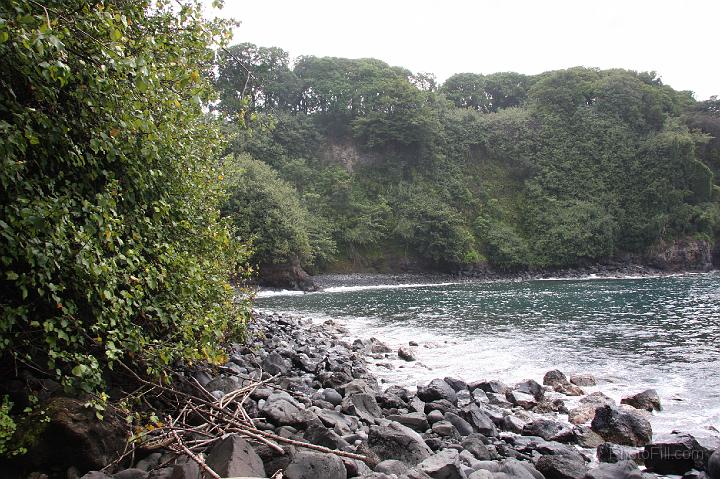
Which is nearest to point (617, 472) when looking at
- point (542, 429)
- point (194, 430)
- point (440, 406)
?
point (542, 429)

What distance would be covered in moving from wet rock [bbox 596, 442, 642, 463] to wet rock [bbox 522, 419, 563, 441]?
865 mm

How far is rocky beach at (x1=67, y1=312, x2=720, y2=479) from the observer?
4391 mm

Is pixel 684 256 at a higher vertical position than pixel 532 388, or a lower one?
higher

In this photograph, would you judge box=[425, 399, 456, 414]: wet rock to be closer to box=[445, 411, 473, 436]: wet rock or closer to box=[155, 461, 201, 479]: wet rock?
box=[445, 411, 473, 436]: wet rock

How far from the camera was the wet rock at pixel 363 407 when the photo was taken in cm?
721

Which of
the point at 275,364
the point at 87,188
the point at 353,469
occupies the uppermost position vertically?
the point at 87,188

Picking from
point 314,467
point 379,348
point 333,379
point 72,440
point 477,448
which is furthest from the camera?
point 379,348

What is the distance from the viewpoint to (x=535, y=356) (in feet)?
45.7

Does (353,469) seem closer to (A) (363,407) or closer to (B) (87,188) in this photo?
(A) (363,407)

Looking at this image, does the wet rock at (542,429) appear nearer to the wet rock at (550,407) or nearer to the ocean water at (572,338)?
the wet rock at (550,407)

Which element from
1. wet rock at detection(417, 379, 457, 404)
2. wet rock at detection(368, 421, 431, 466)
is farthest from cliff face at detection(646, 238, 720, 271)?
wet rock at detection(368, 421, 431, 466)

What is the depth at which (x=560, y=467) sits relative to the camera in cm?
578

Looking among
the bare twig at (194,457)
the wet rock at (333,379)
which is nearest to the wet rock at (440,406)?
the wet rock at (333,379)

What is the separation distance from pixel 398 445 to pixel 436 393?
3.72 metres
